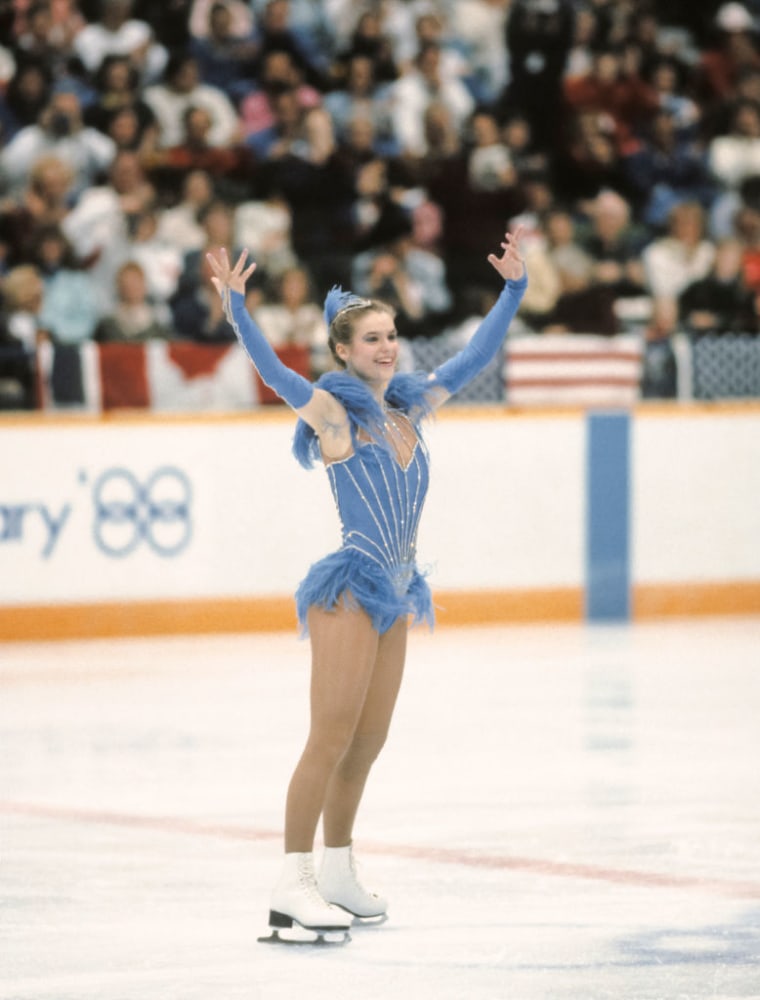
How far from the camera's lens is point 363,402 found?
5.03m

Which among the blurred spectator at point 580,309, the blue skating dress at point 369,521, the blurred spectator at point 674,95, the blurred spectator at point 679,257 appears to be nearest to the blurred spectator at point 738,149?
the blurred spectator at point 674,95

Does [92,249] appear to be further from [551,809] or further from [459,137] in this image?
[551,809]

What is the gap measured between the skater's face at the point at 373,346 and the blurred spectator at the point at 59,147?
8446 mm

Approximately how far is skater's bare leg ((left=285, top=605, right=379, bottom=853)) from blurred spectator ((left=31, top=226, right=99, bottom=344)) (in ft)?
24.0

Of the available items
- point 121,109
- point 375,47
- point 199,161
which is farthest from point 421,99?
point 121,109

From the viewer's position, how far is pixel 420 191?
47.4 feet

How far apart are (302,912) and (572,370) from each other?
7588 mm

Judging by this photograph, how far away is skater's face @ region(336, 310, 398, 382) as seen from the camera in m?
5.06

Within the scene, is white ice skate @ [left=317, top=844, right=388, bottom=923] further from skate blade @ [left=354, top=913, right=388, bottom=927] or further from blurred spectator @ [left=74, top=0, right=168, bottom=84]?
blurred spectator @ [left=74, top=0, right=168, bottom=84]

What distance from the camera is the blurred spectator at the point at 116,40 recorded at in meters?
14.1

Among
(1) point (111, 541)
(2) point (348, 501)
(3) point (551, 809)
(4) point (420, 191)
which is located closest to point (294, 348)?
(1) point (111, 541)

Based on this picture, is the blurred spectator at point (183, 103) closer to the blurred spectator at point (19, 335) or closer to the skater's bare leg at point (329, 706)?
the blurred spectator at point (19, 335)

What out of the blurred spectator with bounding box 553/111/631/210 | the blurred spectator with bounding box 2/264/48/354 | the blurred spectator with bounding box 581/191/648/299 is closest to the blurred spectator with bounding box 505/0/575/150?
the blurred spectator with bounding box 553/111/631/210

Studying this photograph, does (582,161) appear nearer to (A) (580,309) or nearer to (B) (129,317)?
(A) (580,309)
